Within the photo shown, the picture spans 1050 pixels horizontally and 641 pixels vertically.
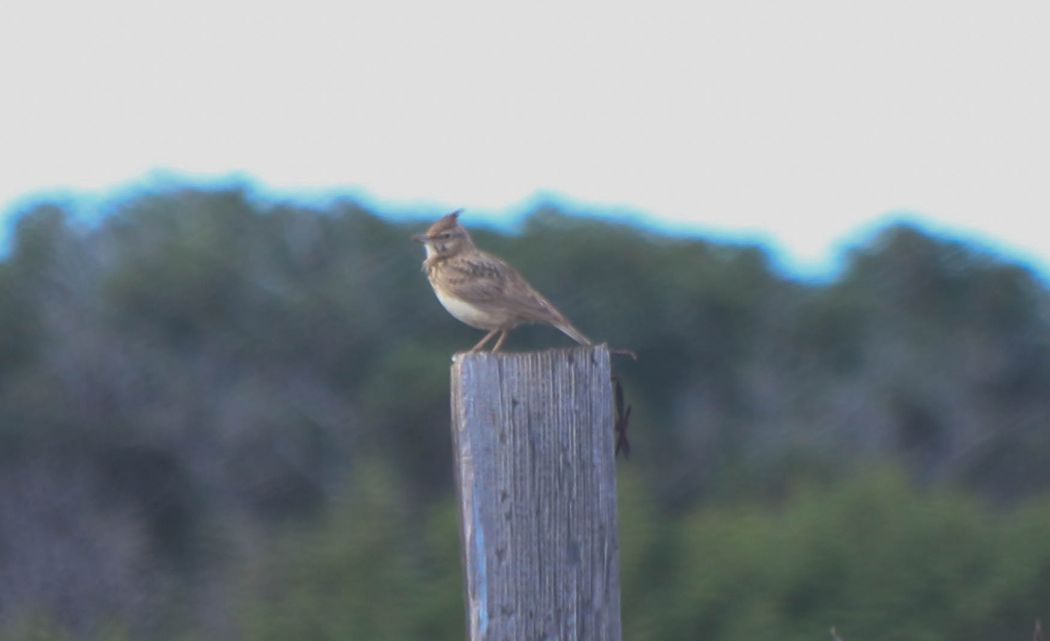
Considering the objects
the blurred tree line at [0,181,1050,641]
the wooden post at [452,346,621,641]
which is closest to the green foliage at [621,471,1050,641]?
the blurred tree line at [0,181,1050,641]

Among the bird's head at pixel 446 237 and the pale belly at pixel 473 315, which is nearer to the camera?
the pale belly at pixel 473 315

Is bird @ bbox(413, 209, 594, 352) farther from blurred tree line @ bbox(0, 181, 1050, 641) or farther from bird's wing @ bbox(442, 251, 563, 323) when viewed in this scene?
blurred tree line @ bbox(0, 181, 1050, 641)

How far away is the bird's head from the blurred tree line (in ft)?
13.6

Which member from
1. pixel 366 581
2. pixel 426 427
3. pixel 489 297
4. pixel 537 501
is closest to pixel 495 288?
pixel 489 297

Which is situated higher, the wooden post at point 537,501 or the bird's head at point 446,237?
the bird's head at point 446,237

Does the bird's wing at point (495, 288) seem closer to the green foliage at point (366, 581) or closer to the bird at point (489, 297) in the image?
the bird at point (489, 297)

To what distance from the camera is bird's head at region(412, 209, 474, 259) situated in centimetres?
912

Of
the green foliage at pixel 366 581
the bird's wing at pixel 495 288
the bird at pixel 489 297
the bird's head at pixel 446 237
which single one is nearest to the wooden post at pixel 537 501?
the bird at pixel 489 297

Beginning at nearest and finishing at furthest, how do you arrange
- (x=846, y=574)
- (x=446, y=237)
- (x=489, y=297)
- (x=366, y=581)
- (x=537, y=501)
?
(x=537, y=501), (x=489, y=297), (x=446, y=237), (x=366, y=581), (x=846, y=574)

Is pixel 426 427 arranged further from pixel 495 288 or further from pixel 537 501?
pixel 537 501

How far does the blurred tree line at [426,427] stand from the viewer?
14.3m

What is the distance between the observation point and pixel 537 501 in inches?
174

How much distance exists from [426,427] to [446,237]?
12.1 m

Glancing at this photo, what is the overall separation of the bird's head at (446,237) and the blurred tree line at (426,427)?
416 cm
